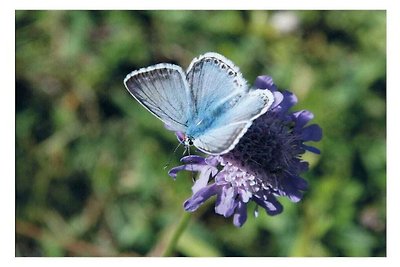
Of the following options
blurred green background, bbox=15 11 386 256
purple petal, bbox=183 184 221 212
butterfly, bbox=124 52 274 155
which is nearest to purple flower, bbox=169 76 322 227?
purple petal, bbox=183 184 221 212

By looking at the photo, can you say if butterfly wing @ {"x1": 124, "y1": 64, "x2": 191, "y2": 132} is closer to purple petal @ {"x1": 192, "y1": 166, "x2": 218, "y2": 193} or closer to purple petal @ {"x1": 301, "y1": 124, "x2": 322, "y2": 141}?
purple petal @ {"x1": 192, "y1": 166, "x2": 218, "y2": 193}

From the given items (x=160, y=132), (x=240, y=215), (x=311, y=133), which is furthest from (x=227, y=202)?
(x=160, y=132)

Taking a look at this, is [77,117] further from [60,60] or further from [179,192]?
[179,192]

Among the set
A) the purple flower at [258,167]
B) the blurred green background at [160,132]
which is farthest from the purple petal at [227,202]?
the blurred green background at [160,132]

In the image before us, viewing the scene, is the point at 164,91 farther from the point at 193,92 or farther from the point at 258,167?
the point at 258,167

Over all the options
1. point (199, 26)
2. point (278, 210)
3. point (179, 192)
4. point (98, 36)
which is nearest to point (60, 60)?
point (98, 36)

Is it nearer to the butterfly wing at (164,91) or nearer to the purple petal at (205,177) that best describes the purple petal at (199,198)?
the purple petal at (205,177)
